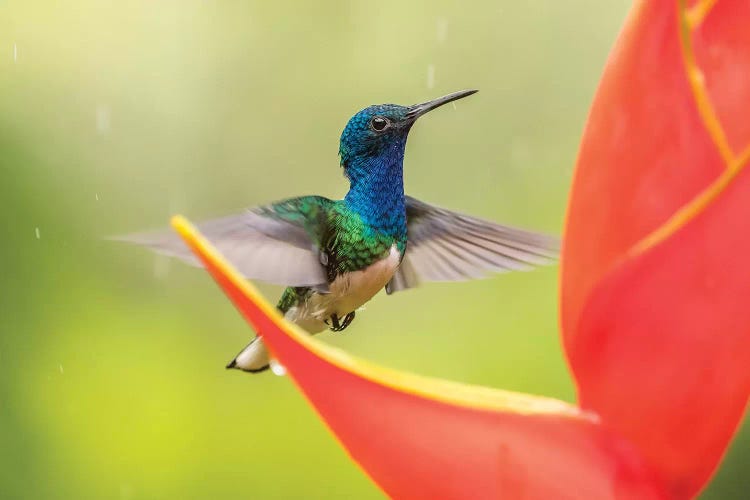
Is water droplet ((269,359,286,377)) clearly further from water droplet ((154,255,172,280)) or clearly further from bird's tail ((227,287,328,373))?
water droplet ((154,255,172,280))

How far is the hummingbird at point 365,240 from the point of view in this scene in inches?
22.8

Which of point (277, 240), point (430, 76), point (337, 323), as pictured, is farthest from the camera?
point (430, 76)

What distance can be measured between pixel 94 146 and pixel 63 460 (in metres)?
0.42

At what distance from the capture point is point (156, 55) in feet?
4.20

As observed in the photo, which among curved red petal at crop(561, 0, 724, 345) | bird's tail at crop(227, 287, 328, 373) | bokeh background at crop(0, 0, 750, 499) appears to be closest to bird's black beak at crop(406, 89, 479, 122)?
bird's tail at crop(227, 287, 328, 373)

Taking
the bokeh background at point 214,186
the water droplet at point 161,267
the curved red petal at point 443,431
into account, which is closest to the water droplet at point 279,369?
the curved red petal at point 443,431

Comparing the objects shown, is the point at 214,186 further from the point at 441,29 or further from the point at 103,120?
the point at 441,29

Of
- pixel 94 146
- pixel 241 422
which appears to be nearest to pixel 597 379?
pixel 241 422

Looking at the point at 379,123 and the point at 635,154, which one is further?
the point at 379,123

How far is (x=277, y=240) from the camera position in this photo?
1.87ft

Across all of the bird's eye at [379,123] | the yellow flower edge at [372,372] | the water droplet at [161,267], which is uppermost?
the bird's eye at [379,123]

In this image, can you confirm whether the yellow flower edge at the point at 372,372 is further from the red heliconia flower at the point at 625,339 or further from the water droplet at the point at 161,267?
the water droplet at the point at 161,267

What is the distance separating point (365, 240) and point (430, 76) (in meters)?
0.60

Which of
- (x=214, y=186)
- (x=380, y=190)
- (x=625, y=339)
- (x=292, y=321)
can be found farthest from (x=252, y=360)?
(x=214, y=186)
